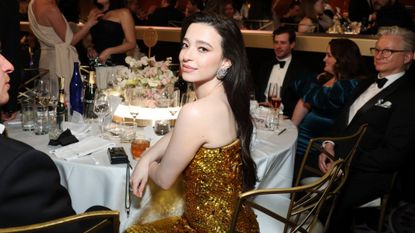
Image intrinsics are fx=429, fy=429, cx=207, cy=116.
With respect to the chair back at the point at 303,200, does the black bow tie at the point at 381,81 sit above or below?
above

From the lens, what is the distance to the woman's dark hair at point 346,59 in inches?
125

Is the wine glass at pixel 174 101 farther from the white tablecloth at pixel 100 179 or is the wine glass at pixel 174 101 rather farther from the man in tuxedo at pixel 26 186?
the man in tuxedo at pixel 26 186

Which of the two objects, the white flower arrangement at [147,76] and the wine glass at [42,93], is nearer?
the wine glass at [42,93]

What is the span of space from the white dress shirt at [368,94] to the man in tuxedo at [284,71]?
2.48 ft

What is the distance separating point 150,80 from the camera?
2.59 meters

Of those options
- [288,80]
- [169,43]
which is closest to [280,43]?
[288,80]

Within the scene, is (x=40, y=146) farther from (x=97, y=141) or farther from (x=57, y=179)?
(x=57, y=179)

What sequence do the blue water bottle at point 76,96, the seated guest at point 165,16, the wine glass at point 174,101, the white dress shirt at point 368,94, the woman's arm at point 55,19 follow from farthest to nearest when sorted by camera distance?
1. the seated guest at point 165,16
2. the woman's arm at point 55,19
3. the white dress shirt at point 368,94
4. the blue water bottle at point 76,96
5. the wine glass at point 174,101

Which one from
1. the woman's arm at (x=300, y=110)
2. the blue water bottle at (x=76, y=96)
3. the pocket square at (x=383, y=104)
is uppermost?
the pocket square at (x=383, y=104)

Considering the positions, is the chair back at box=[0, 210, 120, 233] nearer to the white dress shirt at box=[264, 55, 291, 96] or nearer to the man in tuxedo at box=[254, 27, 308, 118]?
the man in tuxedo at box=[254, 27, 308, 118]

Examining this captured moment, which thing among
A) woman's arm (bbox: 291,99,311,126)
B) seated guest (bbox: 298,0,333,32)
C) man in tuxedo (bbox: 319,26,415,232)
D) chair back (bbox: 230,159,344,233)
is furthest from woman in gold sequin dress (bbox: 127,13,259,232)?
seated guest (bbox: 298,0,333,32)

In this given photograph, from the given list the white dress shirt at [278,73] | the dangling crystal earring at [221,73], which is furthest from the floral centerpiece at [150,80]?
the white dress shirt at [278,73]

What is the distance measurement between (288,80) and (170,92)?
5.09 feet

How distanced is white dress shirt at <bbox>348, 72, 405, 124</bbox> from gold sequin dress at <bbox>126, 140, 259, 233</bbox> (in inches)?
59.4
